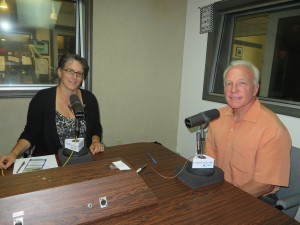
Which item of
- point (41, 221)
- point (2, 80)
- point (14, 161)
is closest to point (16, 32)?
point (2, 80)

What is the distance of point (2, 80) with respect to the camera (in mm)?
2381

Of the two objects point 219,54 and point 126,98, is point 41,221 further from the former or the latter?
point 219,54

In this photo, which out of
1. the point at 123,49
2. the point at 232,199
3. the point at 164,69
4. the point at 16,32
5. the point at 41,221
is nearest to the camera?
the point at 41,221

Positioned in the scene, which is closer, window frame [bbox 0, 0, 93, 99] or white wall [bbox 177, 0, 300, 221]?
window frame [bbox 0, 0, 93, 99]

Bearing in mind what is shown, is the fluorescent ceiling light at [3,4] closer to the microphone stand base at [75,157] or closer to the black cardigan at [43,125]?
the black cardigan at [43,125]

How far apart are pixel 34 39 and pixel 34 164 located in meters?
1.72

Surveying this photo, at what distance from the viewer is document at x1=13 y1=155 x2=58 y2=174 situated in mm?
1195

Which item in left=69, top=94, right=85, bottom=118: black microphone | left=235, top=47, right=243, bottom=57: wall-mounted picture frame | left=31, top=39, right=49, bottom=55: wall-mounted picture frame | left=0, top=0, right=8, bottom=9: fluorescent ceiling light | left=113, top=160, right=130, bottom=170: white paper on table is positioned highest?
left=0, top=0, right=8, bottom=9: fluorescent ceiling light

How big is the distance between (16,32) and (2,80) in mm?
516

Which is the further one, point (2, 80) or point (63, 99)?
point (2, 80)

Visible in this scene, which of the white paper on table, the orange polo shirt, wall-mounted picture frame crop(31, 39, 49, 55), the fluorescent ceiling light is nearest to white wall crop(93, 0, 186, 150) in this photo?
wall-mounted picture frame crop(31, 39, 49, 55)

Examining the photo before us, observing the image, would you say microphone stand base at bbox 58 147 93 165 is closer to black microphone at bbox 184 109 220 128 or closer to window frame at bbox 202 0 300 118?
black microphone at bbox 184 109 220 128

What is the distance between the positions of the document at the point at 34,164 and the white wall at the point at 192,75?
6.56 feet

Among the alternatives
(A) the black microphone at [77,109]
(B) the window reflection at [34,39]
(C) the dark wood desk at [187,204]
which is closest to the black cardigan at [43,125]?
(A) the black microphone at [77,109]
